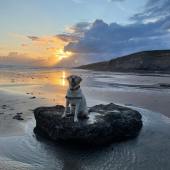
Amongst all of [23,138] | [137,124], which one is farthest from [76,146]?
[137,124]

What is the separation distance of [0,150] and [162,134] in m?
5.89

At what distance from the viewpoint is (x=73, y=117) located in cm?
1161

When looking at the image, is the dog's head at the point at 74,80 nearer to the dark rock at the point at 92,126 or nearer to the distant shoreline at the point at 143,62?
the dark rock at the point at 92,126

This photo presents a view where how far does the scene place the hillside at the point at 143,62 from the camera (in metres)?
108

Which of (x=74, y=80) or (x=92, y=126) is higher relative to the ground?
(x=74, y=80)

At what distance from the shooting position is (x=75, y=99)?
11.6m

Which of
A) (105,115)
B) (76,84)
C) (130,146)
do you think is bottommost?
(130,146)

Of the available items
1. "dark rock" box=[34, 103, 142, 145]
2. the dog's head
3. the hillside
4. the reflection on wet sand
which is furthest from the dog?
the hillside

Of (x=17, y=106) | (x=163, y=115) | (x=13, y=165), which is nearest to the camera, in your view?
(x=13, y=165)

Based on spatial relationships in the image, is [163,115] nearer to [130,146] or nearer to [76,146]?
[130,146]

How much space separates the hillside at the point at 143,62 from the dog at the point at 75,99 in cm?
9381

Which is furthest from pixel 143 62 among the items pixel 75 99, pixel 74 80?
pixel 74 80

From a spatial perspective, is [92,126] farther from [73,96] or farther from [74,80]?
[74,80]

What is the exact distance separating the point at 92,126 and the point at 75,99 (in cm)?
126
